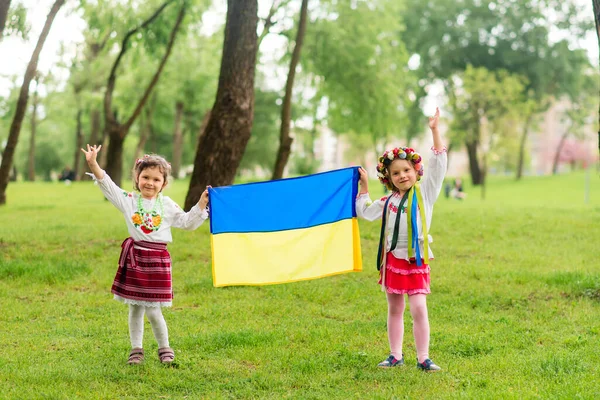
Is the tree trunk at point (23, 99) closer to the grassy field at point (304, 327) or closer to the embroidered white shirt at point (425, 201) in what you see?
the grassy field at point (304, 327)

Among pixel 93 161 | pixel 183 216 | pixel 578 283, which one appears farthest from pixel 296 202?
pixel 578 283

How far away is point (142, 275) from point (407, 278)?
2341mm

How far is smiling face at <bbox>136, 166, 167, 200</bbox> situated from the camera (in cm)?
641

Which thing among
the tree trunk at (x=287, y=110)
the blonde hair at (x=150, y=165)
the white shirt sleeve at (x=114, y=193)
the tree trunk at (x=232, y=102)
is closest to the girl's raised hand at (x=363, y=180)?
the blonde hair at (x=150, y=165)

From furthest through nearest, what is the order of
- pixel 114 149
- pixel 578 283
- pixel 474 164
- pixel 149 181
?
pixel 474 164, pixel 114 149, pixel 578 283, pixel 149 181

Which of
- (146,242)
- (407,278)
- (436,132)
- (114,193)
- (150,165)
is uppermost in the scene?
(436,132)

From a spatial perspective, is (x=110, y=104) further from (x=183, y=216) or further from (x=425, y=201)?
(x=425, y=201)

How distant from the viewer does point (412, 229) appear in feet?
20.1

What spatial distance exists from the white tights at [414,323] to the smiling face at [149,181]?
2328mm

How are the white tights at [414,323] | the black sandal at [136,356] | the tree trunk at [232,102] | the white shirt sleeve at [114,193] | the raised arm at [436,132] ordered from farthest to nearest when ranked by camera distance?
the tree trunk at [232,102] < the black sandal at [136,356] < the white shirt sleeve at [114,193] < the white tights at [414,323] < the raised arm at [436,132]

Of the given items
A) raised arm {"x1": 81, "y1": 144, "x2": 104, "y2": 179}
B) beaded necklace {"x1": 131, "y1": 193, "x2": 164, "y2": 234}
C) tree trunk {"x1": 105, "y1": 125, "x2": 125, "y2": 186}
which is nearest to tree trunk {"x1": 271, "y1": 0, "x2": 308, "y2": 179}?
tree trunk {"x1": 105, "y1": 125, "x2": 125, "y2": 186}

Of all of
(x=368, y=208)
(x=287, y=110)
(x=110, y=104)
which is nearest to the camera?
(x=368, y=208)

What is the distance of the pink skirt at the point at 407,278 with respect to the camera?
6.17 meters

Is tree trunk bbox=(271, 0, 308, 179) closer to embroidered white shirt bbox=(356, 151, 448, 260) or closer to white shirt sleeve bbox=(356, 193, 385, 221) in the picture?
white shirt sleeve bbox=(356, 193, 385, 221)
